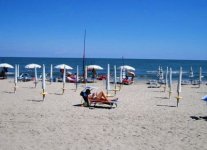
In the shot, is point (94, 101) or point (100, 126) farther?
point (94, 101)

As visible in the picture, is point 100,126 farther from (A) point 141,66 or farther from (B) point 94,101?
(A) point 141,66

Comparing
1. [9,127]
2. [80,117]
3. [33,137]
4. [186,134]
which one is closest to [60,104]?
[80,117]

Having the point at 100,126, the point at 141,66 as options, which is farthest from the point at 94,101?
the point at 141,66

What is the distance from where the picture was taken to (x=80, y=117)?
1127cm

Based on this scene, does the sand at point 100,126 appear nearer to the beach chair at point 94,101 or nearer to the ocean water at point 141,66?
the beach chair at point 94,101

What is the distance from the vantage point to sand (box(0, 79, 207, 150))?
26.0 feet

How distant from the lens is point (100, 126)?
988 cm

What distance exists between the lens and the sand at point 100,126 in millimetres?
7930

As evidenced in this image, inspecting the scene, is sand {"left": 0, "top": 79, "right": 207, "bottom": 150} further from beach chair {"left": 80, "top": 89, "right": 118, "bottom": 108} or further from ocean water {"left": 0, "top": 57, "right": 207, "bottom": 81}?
ocean water {"left": 0, "top": 57, "right": 207, "bottom": 81}

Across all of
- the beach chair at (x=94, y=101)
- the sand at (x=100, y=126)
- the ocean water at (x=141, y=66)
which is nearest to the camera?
the sand at (x=100, y=126)

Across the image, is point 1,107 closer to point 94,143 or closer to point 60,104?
point 60,104

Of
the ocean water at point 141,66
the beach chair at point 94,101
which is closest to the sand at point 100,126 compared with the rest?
the beach chair at point 94,101

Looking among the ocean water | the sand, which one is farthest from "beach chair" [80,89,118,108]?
the ocean water

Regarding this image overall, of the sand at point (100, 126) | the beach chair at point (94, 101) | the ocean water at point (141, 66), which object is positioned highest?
the ocean water at point (141, 66)
